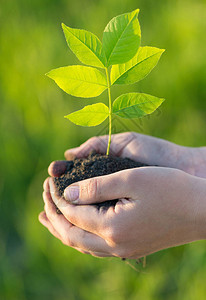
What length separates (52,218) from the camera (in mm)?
583

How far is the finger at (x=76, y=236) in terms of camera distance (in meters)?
0.54

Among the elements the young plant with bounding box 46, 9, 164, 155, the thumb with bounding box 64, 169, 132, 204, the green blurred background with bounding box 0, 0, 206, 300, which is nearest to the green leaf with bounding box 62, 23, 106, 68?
the young plant with bounding box 46, 9, 164, 155

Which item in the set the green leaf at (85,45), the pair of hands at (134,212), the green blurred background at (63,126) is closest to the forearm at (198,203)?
the pair of hands at (134,212)

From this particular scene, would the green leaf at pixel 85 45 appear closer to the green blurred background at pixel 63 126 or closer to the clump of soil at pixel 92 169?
the clump of soil at pixel 92 169

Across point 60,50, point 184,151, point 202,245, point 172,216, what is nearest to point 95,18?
point 60,50

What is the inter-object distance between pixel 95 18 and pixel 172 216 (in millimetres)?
977

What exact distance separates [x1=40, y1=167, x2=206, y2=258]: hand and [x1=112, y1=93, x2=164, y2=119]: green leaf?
0.28ft

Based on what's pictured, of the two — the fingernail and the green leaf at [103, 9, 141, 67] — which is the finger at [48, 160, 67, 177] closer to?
the fingernail

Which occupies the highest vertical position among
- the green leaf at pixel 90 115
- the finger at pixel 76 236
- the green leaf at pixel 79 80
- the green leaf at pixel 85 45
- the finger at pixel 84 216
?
the green leaf at pixel 85 45

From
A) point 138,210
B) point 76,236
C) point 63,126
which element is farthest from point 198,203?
point 63,126

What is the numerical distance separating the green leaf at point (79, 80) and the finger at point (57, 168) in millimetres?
153

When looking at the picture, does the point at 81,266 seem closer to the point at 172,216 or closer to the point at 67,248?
the point at 67,248

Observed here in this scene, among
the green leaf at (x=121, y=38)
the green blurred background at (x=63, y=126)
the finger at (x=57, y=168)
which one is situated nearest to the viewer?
the green leaf at (x=121, y=38)

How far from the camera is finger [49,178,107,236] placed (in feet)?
1.64
